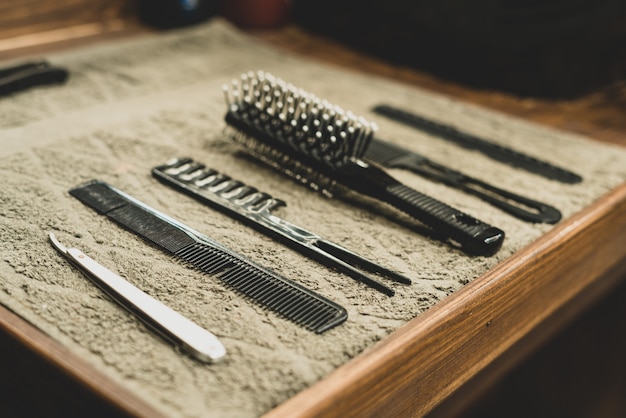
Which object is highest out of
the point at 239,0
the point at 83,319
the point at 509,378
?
the point at 239,0

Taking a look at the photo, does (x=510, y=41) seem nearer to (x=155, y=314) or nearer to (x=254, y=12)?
(x=254, y=12)

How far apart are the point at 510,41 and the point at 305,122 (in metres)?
0.61

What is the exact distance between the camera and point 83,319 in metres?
0.57

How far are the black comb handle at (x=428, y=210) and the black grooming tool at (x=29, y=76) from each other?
0.59 meters

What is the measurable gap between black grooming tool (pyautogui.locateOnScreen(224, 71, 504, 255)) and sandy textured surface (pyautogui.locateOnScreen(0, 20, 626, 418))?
24mm

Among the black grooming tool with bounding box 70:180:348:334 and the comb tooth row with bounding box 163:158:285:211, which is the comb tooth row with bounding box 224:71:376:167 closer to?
the comb tooth row with bounding box 163:158:285:211

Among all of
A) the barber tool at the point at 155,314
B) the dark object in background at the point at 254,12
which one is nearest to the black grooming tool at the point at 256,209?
the barber tool at the point at 155,314

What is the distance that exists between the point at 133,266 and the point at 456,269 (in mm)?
339

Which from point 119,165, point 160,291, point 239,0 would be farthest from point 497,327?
point 239,0

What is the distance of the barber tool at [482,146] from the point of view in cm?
93

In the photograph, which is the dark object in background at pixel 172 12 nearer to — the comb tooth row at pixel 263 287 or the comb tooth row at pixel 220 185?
the comb tooth row at pixel 220 185

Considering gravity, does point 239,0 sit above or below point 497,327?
above

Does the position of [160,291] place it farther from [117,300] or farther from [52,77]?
[52,77]

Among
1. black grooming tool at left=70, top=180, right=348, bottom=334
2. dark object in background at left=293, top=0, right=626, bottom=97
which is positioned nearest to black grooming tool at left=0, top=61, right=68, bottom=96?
black grooming tool at left=70, top=180, right=348, bottom=334
